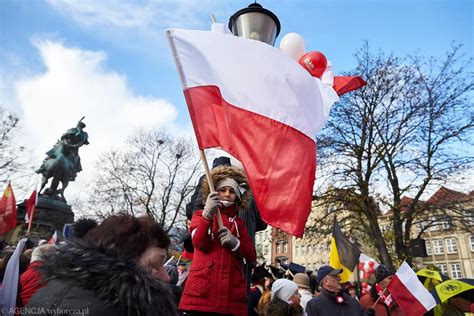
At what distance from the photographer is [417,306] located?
4324mm

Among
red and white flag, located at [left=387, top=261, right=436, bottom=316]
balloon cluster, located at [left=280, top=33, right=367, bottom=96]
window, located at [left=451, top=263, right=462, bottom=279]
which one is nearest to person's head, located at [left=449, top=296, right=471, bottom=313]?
red and white flag, located at [left=387, top=261, right=436, bottom=316]

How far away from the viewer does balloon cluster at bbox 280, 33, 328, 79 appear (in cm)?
448

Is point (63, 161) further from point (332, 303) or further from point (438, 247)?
point (438, 247)

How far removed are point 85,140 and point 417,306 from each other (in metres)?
20.6

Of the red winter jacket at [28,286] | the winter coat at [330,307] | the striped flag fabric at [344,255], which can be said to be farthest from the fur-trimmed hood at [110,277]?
the striped flag fabric at [344,255]

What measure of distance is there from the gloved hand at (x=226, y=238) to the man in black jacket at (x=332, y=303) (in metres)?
2.51

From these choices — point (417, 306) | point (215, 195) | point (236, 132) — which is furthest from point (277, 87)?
point (417, 306)

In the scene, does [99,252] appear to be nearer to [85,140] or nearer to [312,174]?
[312,174]

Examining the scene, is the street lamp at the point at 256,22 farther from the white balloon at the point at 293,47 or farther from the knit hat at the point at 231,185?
the knit hat at the point at 231,185

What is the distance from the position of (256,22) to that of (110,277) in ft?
11.8

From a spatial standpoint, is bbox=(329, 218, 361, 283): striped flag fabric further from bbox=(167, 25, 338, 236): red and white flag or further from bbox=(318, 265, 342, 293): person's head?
bbox=(167, 25, 338, 236): red and white flag

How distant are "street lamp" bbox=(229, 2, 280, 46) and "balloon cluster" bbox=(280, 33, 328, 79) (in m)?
0.52

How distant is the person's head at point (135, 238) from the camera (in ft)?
5.86

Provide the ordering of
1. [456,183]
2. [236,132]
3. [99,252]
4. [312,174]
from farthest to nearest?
[456,183], [236,132], [312,174], [99,252]
